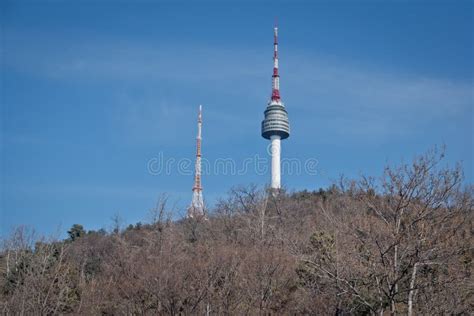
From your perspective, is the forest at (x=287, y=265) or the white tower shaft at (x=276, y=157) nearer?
the forest at (x=287, y=265)

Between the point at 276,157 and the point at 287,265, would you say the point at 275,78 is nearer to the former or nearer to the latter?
the point at 276,157

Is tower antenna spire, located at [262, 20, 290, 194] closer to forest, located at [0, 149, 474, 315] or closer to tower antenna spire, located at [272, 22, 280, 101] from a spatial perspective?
tower antenna spire, located at [272, 22, 280, 101]

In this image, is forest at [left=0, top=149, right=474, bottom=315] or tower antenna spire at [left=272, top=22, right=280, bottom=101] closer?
forest at [left=0, top=149, right=474, bottom=315]

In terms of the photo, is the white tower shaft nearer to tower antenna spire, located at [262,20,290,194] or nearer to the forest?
tower antenna spire, located at [262,20,290,194]

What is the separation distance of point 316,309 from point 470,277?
688 cm

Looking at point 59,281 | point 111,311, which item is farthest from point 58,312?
point 111,311

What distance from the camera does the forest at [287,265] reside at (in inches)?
464

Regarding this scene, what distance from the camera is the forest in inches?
464

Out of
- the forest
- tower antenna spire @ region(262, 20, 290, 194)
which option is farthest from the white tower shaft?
the forest

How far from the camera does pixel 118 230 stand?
129 ft

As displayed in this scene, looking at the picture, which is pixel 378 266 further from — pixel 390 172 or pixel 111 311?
pixel 111 311

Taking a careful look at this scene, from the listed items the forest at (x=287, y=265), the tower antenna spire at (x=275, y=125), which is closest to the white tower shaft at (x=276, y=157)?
the tower antenna spire at (x=275, y=125)

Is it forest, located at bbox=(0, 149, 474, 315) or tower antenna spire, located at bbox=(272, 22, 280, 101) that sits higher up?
tower antenna spire, located at bbox=(272, 22, 280, 101)

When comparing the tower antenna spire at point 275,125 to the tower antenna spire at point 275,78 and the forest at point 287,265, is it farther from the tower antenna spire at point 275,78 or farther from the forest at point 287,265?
the forest at point 287,265
